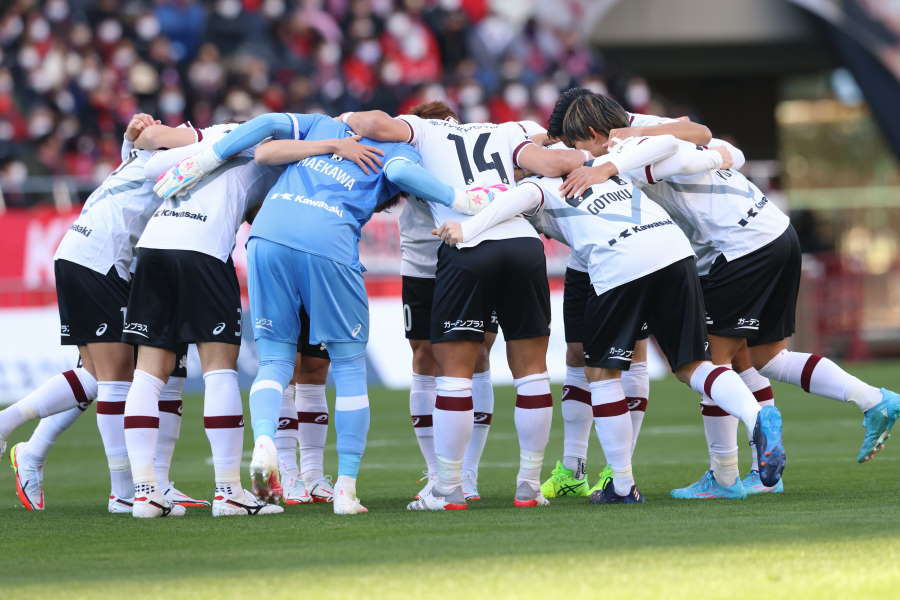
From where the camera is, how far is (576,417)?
7914 mm

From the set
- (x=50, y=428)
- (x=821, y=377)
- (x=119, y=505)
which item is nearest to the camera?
(x=119, y=505)

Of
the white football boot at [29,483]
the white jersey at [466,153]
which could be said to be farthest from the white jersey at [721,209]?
the white football boot at [29,483]

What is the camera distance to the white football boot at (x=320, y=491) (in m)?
7.79

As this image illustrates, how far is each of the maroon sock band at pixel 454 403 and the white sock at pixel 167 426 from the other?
154 cm

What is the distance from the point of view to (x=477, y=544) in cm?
550

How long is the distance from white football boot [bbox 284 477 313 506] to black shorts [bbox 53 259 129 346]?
122 centimetres

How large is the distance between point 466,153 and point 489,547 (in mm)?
2407

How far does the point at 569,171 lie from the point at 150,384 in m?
2.31

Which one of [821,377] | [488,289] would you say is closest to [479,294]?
[488,289]

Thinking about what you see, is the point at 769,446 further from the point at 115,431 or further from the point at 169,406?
the point at 115,431

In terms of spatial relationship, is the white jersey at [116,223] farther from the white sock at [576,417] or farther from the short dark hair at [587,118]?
the white sock at [576,417]

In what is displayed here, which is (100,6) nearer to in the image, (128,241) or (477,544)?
(128,241)

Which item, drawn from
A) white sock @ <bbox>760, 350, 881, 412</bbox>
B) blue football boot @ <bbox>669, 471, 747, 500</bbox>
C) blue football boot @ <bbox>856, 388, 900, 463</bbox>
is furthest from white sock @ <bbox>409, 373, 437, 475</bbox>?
blue football boot @ <bbox>856, 388, 900, 463</bbox>

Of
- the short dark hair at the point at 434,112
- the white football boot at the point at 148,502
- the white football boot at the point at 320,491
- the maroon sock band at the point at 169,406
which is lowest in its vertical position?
the white football boot at the point at 320,491
